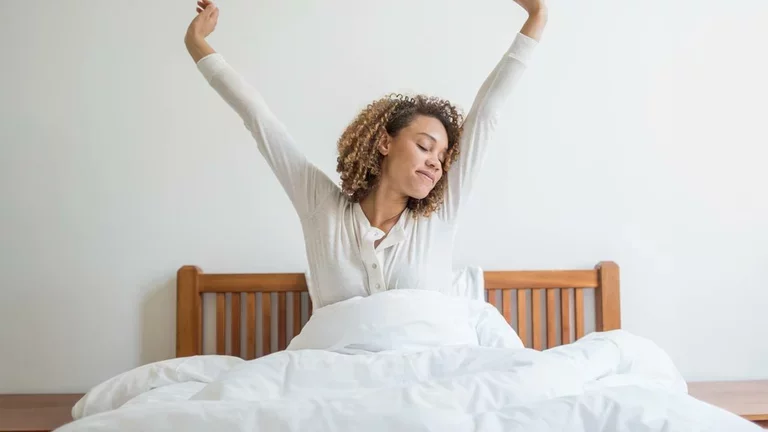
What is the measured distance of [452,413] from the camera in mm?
852

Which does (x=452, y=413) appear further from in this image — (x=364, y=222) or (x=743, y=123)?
(x=743, y=123)

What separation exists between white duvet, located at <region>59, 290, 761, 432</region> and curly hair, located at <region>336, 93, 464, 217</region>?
24cm

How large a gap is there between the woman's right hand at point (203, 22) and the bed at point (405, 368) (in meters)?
0.63

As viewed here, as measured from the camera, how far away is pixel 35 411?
1.71 metres

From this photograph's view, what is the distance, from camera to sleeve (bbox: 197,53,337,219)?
143 cm

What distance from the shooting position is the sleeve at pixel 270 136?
1432 millimetres

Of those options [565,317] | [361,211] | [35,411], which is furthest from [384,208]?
[35,411]

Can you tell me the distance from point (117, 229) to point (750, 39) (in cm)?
186

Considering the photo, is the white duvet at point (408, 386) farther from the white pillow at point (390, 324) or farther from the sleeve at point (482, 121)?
the sleeve at point (482, 121)

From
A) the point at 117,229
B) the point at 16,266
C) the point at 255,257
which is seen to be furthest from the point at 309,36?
the point at 16,266

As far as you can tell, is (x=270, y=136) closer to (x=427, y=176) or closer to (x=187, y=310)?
(x=427, y=176)

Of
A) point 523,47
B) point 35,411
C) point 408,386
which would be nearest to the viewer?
point 408,386

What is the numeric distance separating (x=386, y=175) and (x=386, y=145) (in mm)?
64

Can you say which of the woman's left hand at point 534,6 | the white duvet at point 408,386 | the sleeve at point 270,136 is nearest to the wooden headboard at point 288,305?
the white duvet at point 408,386
